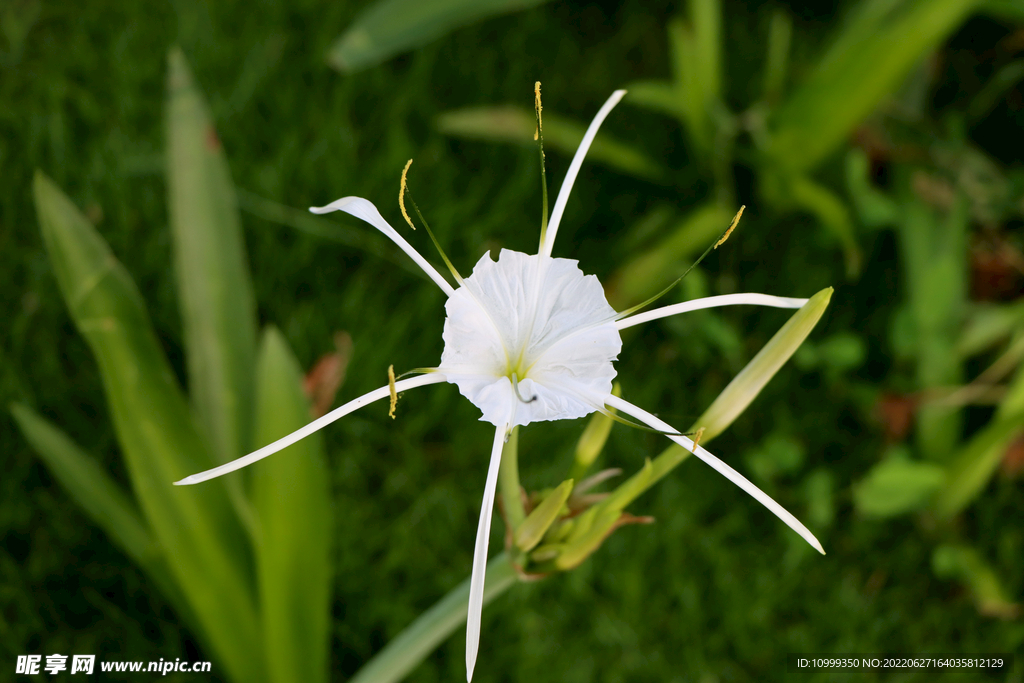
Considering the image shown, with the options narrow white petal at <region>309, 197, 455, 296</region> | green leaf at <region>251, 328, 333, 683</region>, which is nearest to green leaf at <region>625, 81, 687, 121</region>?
green leaf at <region>251, 328, 333, 683</region>

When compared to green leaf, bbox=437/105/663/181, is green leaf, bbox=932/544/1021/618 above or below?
below

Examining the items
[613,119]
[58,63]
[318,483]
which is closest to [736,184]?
[613,119]

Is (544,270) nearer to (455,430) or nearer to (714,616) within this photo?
(455,430)

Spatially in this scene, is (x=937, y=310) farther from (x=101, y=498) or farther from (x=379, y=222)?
(x=101, y=498)

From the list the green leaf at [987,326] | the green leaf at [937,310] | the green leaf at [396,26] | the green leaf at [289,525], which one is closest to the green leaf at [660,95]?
the green leaf at [396,26]

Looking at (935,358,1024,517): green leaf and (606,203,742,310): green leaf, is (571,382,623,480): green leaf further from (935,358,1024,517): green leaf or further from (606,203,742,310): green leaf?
(935,358,1024,517): green leaf

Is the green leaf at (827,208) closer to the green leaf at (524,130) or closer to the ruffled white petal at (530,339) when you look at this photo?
the green leaf at (524,130)
